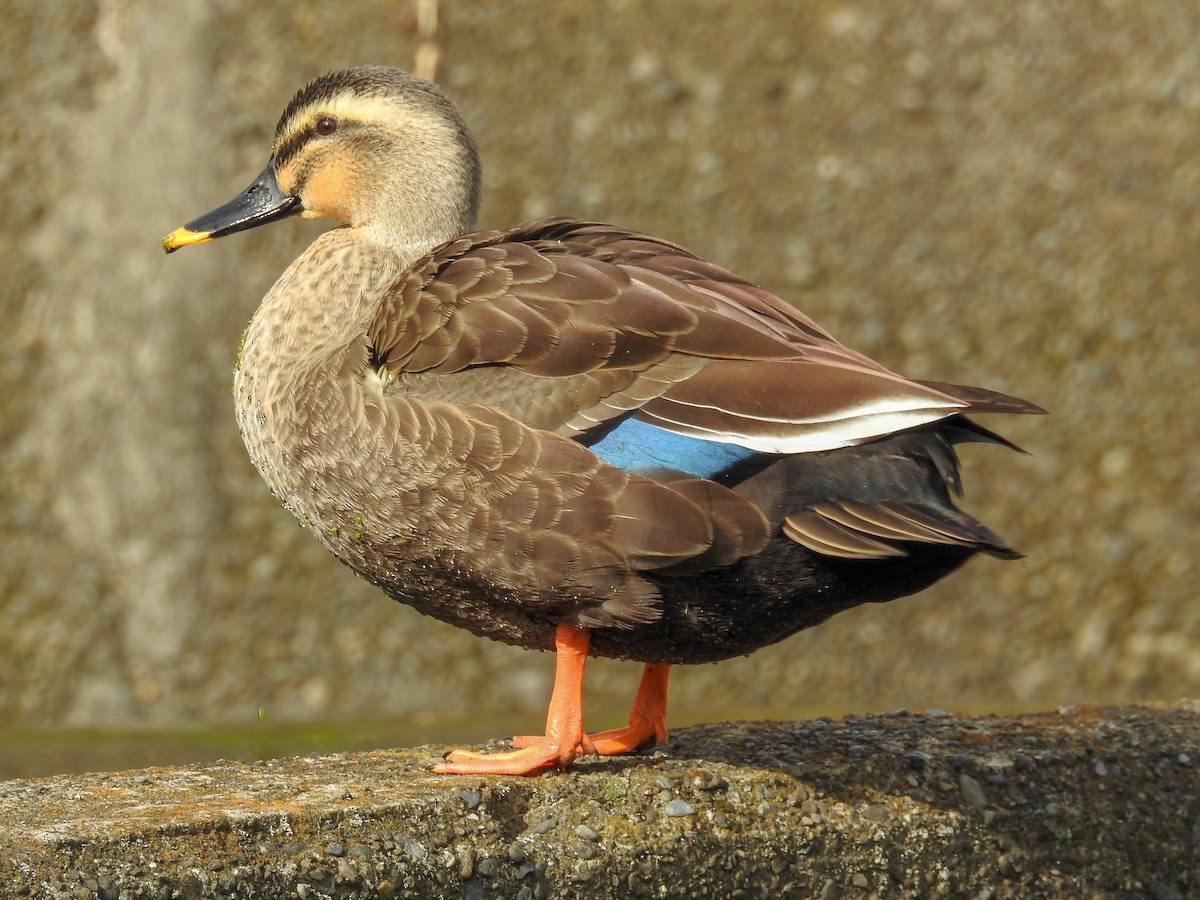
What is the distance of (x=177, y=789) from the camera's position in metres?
3.66

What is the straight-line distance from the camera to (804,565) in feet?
11.8

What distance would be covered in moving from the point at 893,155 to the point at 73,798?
687 centimetres

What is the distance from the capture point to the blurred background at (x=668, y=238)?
8148mm

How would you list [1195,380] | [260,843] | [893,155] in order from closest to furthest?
[260,843] → [1195,380] → [893,155]

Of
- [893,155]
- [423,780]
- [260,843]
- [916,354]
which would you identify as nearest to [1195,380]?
[916,354]

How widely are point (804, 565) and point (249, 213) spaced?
2.04 metres

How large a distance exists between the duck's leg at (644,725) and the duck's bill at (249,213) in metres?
1.67

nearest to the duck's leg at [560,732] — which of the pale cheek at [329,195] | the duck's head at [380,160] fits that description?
the duck's head at [380,160]

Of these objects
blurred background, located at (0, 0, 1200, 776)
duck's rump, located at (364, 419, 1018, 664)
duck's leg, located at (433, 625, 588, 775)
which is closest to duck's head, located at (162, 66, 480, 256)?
duck's rump, located at (364, 419, 1018, 664)

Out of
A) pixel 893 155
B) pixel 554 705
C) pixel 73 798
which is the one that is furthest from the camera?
pixel 893 155

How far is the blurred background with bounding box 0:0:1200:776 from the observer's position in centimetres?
815

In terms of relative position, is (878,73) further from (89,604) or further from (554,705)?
(554,705)

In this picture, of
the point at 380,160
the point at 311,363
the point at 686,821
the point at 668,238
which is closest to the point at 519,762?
the point at 686,821

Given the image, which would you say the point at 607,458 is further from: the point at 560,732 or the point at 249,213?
the point at 249,213
